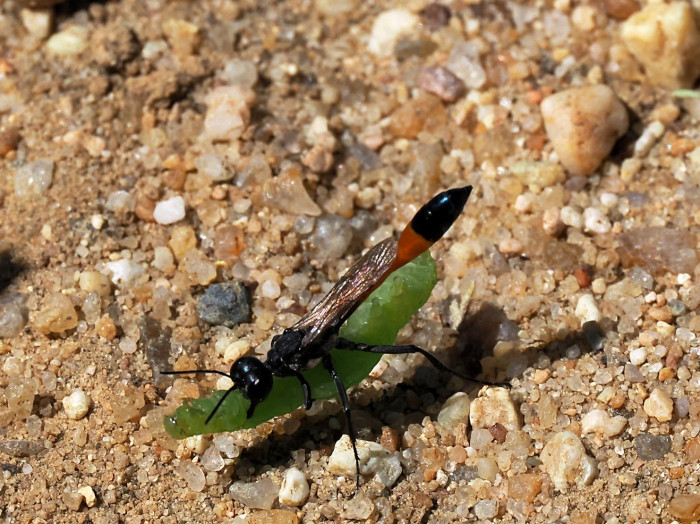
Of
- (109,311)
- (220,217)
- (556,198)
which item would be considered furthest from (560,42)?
(109,311)

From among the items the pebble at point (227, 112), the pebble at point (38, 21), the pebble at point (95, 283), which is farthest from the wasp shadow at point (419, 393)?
the pebble at point (38, 21)

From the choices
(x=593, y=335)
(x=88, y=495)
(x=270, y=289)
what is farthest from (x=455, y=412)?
(x=88, y=495)

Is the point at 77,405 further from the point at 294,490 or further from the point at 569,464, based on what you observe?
the point at 569,464

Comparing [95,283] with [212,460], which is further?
[95,283]

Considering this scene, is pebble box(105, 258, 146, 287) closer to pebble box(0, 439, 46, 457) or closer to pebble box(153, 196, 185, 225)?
pebble box(153, 196, 185, 225)

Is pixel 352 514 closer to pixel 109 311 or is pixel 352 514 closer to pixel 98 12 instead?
pixel 109 311
